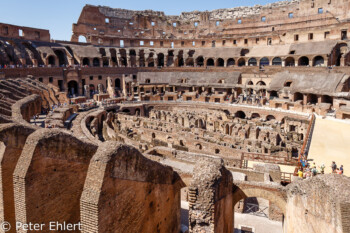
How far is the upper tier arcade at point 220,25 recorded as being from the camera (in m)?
39.5

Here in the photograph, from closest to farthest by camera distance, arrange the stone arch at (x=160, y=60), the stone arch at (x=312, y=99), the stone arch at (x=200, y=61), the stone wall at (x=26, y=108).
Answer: the stone wall at (x=26, y=108)
the stone arch at (x=312, y=99)
the stone arch at (x=200, y=61)
the stone arch at (x=160, y=60)

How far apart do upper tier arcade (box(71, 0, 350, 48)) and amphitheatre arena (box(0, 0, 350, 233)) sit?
233 millimetres

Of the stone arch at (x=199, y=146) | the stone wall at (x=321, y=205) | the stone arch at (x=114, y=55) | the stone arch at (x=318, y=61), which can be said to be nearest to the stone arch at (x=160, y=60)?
the stone arch at (x=114, y=55)

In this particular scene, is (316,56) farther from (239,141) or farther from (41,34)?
(41,34)

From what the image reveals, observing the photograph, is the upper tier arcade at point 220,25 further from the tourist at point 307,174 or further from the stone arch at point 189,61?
the tourist at point 307,174

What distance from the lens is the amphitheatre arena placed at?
6.80 meters

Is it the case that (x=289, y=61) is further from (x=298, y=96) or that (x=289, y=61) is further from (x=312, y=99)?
(x=312, y=99)

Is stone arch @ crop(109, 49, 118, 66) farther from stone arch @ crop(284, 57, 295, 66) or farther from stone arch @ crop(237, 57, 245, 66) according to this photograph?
stone arch @ crop(284, 57, 295, 66)

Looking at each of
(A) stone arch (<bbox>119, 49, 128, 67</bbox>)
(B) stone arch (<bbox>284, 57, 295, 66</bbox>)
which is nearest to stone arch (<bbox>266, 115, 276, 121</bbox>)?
(B) stone arch (<bbox>284, 57, 295, 66</bbox>)

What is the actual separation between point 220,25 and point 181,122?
32.8m

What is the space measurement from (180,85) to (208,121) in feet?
48.5

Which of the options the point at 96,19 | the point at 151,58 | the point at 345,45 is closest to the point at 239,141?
the point at 345,45

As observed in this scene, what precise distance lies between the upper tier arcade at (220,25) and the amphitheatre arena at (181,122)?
23 centimetres

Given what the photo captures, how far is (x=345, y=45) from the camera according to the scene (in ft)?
113
